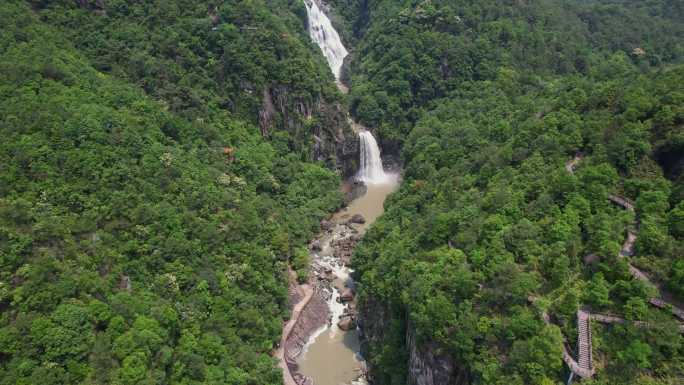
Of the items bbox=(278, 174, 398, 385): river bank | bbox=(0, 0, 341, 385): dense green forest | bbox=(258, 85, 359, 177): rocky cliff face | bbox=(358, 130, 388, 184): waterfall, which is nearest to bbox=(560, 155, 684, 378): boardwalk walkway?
bbox=(278, 174, 398, 385): river bank

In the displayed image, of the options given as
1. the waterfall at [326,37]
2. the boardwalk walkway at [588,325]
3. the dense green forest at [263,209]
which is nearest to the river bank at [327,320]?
the dense green forest at [263,209]

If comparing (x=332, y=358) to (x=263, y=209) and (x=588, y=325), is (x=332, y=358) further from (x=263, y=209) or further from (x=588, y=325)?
(x=588, y=325)

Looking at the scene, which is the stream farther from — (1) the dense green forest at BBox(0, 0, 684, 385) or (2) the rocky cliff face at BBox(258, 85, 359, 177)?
(1) the dense green forest at BBox(0, 0, 684, 385)

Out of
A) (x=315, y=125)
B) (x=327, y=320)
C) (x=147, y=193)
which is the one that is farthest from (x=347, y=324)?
(x=315, y=125)

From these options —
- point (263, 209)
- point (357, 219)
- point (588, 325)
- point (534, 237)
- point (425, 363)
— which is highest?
point (534, 237)

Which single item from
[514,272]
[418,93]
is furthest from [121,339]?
[418,93]

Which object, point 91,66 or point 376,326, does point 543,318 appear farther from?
point 91,66
